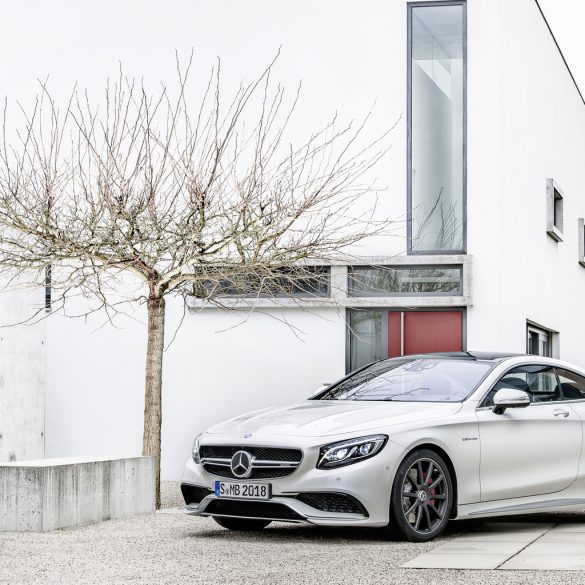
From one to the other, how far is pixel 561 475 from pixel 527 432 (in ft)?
1.76

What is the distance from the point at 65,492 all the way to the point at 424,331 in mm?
6965

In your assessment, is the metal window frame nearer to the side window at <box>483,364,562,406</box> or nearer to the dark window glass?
the dark window glass

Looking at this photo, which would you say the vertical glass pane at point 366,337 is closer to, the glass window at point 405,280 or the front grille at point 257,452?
the glass window at point 405,280

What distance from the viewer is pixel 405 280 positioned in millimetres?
16328

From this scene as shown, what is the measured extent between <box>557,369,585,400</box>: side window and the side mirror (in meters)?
1.02

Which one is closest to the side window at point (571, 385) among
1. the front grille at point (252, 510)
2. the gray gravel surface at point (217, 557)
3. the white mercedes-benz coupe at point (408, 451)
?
the white mercedes-benz coupe at point (408, 451)

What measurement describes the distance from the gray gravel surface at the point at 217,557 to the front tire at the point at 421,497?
14cm

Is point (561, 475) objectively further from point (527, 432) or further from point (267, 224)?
point (267, 224)

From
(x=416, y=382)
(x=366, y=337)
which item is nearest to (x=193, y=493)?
(x=416, y=382)

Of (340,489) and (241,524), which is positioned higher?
(340,489)

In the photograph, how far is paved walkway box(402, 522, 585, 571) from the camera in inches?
310

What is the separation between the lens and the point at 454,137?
16.6 meters

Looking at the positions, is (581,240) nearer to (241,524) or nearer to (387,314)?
(387,314)

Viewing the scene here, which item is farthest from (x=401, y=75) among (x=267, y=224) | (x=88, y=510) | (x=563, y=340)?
(x=88, y=510)
